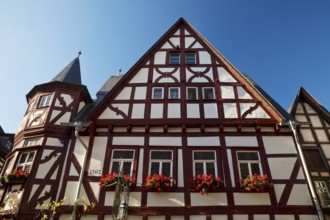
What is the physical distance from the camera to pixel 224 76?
43.0 feet

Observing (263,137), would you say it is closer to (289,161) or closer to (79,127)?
(289,161)

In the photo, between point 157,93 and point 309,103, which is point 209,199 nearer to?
point 157,93

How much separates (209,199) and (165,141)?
3029 millimetres

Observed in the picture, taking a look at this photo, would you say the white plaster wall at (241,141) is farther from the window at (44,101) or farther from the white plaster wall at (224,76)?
the window at (44,101)

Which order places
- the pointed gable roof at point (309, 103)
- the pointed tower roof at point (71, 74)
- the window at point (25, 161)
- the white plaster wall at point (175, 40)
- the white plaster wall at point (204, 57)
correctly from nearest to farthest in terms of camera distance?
the window at point (25, 161) < the pointed gable roof at point (309, 103) < the pointed tower roof at point (71, 74) < the white plaster wall at point (204, 57) < the white plaster wall at point (175, 40)

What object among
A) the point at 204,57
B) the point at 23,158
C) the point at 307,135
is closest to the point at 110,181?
the point at 23,158

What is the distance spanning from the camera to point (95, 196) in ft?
32.1

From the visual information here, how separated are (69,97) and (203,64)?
725cm

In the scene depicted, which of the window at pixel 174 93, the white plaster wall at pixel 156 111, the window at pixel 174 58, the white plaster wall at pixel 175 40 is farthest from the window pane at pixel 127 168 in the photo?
the white plaster wall at pixel 175 40

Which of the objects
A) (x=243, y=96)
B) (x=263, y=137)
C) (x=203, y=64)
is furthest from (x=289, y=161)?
(x=203, y=64)

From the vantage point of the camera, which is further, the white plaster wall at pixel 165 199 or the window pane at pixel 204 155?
the window pane at pixel 204 155

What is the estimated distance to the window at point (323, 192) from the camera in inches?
385

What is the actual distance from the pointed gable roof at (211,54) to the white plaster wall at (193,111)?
284 cm

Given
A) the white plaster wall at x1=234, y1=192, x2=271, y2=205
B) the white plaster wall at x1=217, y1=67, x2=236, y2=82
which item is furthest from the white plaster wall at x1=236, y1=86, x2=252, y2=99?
the white plaster wall at x1=234, y1=192, x2=271, y2=205
